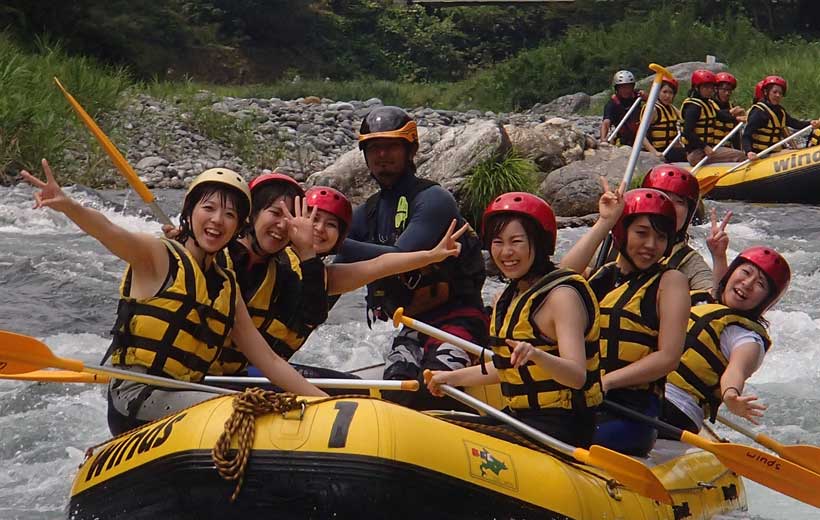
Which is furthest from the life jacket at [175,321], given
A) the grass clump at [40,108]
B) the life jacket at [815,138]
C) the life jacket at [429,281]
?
the life jacket at [815,138]

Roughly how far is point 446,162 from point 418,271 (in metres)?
6.99

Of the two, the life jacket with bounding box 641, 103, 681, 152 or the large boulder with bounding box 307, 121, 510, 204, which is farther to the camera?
the life jacket with bounding box 641, 103, 681, 152

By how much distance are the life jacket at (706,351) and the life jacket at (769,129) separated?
888cm

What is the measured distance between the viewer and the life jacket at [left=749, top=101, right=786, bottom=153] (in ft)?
43.1

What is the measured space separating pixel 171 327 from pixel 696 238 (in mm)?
8348

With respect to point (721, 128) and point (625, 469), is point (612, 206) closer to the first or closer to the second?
point (625, 469)

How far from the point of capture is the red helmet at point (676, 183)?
4875 millimetres

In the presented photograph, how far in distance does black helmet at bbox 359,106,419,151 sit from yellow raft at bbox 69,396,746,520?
152 centimetres

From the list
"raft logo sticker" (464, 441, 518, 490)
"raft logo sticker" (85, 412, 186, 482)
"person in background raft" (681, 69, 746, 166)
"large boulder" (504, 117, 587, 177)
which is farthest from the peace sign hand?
"person in background raft" (681, 69, 746, 166)

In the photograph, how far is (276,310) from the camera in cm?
459

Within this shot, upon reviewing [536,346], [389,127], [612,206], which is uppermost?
[389,127]

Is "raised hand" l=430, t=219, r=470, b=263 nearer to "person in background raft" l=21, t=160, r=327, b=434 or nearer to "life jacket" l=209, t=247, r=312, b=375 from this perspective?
"life jacket" l=209, t=247, r=312, b=375

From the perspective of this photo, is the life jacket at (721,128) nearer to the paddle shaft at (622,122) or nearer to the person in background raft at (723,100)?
the person in background raft at (723,100)

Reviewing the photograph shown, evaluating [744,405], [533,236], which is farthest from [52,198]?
[744,405]
